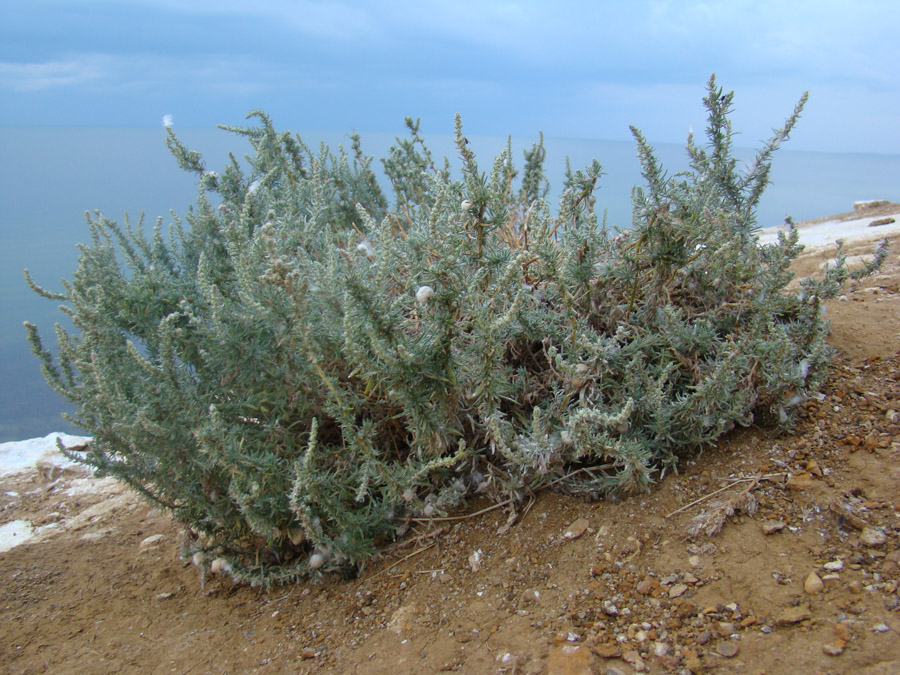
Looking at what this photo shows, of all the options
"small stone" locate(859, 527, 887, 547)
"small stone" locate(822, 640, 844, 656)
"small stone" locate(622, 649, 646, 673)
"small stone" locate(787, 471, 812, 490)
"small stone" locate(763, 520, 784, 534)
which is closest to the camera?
"small stone" locate(822, 640, 844, 656)

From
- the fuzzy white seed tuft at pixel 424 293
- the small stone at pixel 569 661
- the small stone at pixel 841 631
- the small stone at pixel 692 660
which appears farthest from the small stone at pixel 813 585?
the fuzzy white seed tuft at pixel 424 293

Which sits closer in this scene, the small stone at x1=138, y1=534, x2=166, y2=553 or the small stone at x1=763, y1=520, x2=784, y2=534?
the small stone at x1=763, y1=520, x2=784, y2=534

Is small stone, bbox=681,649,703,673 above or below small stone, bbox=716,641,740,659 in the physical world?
below

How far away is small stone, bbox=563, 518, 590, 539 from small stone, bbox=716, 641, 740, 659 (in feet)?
1.90

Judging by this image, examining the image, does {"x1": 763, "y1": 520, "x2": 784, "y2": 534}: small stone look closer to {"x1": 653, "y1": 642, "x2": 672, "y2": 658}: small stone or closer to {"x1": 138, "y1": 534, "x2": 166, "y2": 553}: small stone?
{"x1": 653, "y1": 642, "x2": 672, "y2": 658}: small stone

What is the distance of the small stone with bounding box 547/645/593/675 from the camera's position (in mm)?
1474

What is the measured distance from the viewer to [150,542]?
2.90 metres

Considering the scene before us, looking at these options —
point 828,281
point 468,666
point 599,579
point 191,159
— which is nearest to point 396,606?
point 468,666

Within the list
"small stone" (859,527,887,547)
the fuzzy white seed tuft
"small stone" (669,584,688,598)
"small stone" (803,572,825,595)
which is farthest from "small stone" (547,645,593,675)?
the fuzzy white seed tuft

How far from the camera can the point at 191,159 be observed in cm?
346

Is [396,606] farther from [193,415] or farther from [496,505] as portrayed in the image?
[193,415]

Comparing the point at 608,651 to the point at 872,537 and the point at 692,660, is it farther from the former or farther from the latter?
the point at 872,537

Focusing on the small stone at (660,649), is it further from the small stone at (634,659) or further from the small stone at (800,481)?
the small stone at (800,481)

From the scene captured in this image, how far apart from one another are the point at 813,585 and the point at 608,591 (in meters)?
0.50
